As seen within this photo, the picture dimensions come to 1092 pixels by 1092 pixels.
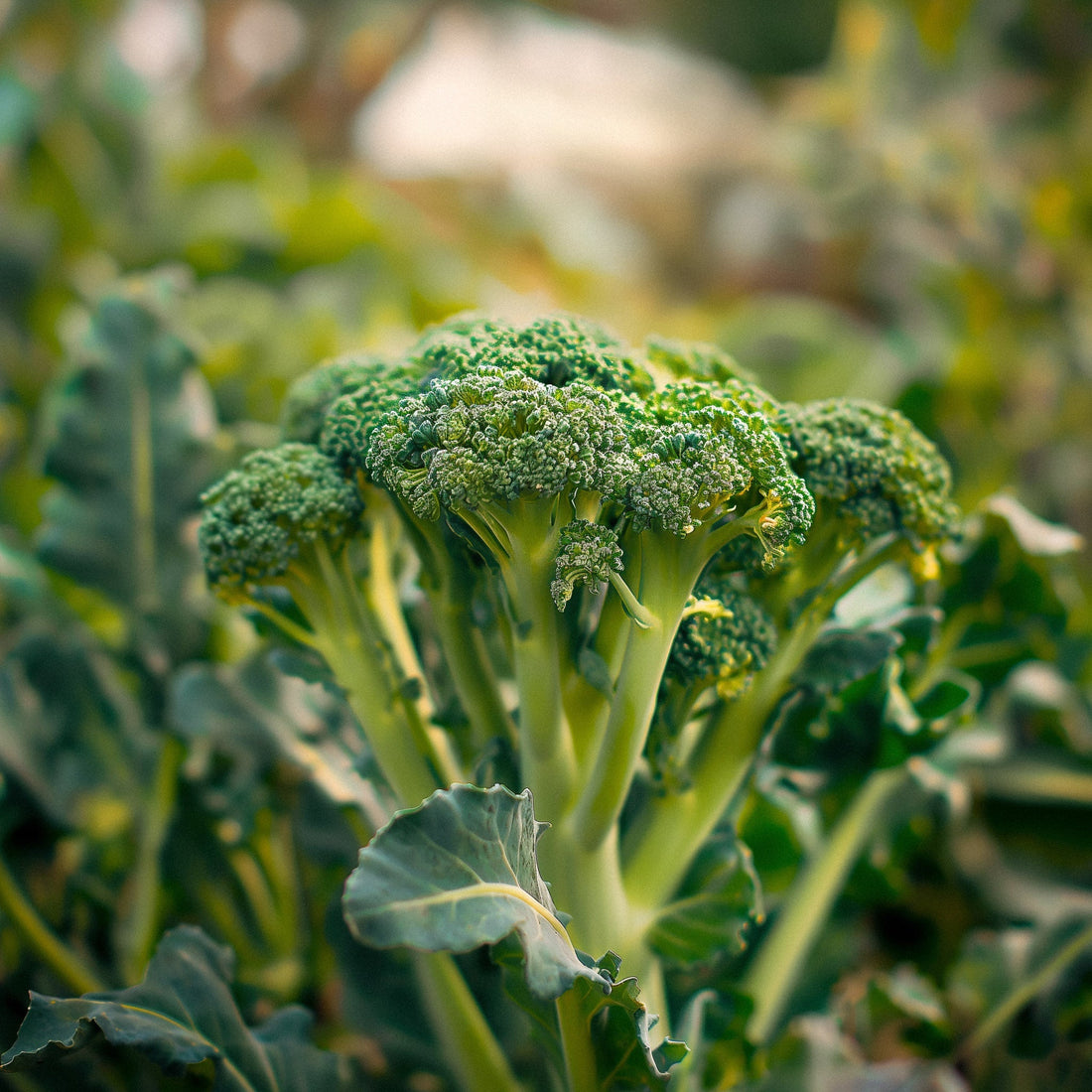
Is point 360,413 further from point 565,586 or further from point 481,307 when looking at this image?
point 481,307

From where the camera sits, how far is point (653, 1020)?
17.7 inches

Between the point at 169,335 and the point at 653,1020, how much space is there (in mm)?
692

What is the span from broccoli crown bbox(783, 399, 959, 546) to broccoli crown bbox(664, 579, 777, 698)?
82 mm

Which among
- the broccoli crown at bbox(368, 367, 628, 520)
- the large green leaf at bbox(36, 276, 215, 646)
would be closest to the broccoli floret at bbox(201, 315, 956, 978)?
the broccoli crown at bbox(368, 367, 628, 520)

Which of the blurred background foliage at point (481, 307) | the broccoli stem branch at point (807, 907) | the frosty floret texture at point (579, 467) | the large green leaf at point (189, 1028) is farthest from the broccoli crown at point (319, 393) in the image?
the broccoli stem branch at point (807, 907)

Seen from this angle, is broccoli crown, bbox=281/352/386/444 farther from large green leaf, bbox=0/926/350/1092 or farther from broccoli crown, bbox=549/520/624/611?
large green leaf, bbox=0/926/350/1092

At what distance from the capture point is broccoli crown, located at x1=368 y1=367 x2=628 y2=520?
40cm

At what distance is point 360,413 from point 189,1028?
1.24 ft

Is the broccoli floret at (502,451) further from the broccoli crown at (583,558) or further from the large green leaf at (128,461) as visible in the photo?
the large green leaf at (128,461)

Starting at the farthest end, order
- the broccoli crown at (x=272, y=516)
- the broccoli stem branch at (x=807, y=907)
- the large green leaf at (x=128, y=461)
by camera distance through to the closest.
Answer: the large green leaf at (x=128, y=461) → the broccoli stem branch at (x=807, y=907) → the broccoli crown at (x=272, y=516)

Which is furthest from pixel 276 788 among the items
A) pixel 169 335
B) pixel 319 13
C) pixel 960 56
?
pixel 319 13

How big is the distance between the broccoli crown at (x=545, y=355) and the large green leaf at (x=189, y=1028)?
39 centimetres

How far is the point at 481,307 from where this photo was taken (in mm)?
1431

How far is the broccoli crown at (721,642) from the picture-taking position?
458mm
